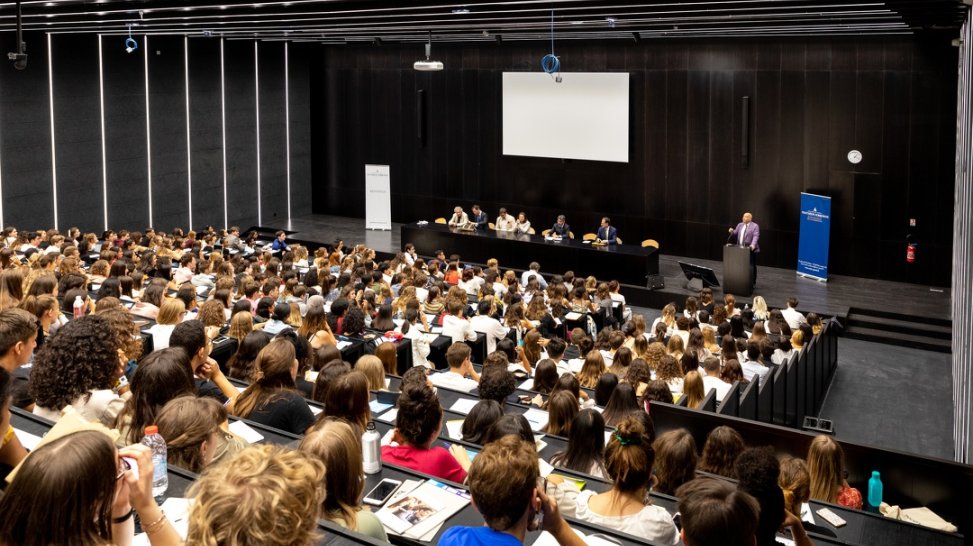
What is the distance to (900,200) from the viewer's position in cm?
1440

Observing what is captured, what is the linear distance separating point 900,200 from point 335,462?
45.0 feet

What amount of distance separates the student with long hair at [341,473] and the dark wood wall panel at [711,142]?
1355 centimetres

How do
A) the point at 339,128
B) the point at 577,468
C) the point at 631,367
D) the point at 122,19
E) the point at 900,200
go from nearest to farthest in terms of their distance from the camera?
the point at 577,468
the point at 631,367
the point at 122,19
the point at 900,200
the point at 339,128

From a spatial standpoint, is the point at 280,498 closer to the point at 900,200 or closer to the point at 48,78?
the point at 900,200

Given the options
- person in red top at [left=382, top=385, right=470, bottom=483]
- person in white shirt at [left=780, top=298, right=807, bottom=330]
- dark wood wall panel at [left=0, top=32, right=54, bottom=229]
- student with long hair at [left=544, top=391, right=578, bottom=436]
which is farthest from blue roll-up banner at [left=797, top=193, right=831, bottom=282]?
dark wood wall panel at [left=0, top=32, right=54, bottom=229]

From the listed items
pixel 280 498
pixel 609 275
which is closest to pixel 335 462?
pixel 280 498

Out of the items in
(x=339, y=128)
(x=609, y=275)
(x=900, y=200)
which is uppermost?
(x=339, y=128)

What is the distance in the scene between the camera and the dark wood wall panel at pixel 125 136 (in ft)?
54.9

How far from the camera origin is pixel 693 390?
262 inches

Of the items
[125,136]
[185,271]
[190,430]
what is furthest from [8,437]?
[125,136]

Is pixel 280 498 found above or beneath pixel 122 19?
beneath

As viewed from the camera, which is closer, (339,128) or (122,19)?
(122,19)

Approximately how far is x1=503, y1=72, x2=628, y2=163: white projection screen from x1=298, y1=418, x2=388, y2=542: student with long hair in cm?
1443

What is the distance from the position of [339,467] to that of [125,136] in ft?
52.1
